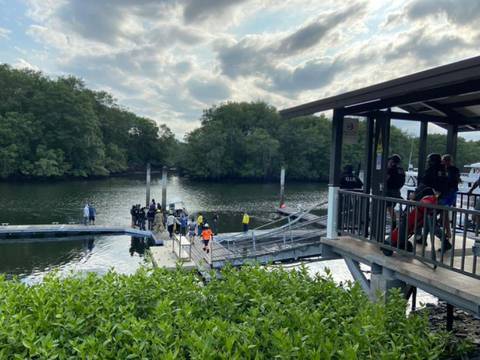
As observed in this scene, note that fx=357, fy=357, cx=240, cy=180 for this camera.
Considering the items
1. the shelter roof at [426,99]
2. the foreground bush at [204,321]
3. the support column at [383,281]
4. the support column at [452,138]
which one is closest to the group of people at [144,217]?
the shelter roof at [426,99]

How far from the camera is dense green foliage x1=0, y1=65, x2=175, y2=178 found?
45.3 metres

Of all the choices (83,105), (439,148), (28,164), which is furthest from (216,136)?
(439,148)

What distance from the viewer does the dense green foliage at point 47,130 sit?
149 ft

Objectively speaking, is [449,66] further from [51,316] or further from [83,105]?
[83,105]

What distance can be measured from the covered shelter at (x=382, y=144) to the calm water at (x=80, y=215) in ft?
14.2

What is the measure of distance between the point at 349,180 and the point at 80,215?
23024mm

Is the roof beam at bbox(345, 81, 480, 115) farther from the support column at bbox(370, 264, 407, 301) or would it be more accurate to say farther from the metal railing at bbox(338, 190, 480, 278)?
the support column at bbox(370, 264, 407, 301)

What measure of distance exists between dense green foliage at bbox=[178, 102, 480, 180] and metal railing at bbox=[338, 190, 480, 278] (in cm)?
5363

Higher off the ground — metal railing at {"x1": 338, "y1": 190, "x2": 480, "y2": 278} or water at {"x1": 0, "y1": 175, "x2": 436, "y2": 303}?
metal railing at {"x1": 338, "y1": 190, "x2": 480, "y2": 278}

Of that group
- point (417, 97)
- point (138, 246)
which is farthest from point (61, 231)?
point (417, 97)

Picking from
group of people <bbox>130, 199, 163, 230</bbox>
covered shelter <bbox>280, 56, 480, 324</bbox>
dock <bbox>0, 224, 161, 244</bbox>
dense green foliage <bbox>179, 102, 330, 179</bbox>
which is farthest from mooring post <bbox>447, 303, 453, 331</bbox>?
dense green foliage <bbox>179, 102, 330, 179</bbox>

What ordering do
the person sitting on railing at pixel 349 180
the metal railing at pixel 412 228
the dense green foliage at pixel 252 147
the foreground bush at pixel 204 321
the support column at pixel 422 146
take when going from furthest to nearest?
the dense green foliage at pixel 252 147 → the support column at pixel 422 146 → the person sitting on railing at pixel 349 180 → the metal railing at pixel 412 228 → the foreground bush at pixel 204 321

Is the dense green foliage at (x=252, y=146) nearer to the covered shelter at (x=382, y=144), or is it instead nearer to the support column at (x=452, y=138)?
the support column at (x=452, y=138)

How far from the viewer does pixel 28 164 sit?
4538 cm
